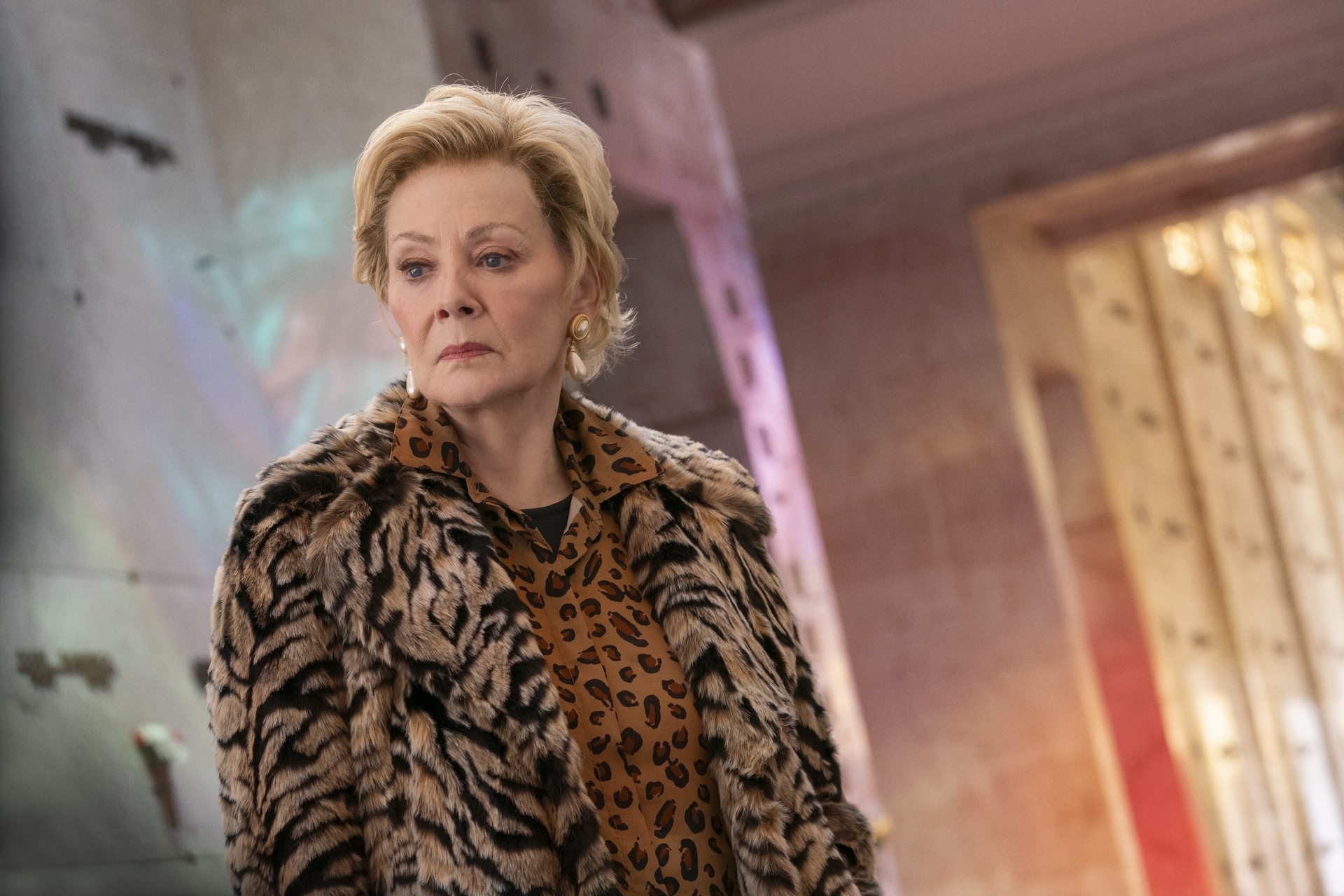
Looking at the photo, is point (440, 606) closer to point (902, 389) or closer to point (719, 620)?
point (719, 620)

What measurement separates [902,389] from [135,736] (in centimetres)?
575

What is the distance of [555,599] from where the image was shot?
187 centimetres

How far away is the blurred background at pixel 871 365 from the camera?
10.3 feet

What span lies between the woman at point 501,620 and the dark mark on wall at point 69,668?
49.7 inches

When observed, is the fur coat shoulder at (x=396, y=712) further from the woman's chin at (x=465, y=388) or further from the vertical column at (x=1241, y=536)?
the vertical column at (x=1241, y=536)

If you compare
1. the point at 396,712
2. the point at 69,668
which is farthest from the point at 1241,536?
the point at 396,712

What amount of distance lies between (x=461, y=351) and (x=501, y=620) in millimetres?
326

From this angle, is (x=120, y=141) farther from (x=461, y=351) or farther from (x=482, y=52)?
(x=461, y=351)

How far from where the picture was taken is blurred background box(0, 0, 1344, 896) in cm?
314

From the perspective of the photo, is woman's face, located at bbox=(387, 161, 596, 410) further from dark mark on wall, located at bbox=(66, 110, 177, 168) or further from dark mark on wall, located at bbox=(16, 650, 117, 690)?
dark mark on wall, located at bbox=(66, 110, 177, 168)

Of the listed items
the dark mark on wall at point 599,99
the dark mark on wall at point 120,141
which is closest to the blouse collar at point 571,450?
the dark mark on wall at point 120,141

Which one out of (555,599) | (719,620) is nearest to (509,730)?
(555,599)

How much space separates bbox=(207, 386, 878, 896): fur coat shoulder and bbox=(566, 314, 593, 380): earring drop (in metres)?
0.29

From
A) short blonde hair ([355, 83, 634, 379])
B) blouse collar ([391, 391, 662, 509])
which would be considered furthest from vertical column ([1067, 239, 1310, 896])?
short blonde hair ([355, 83, 634, 379])
